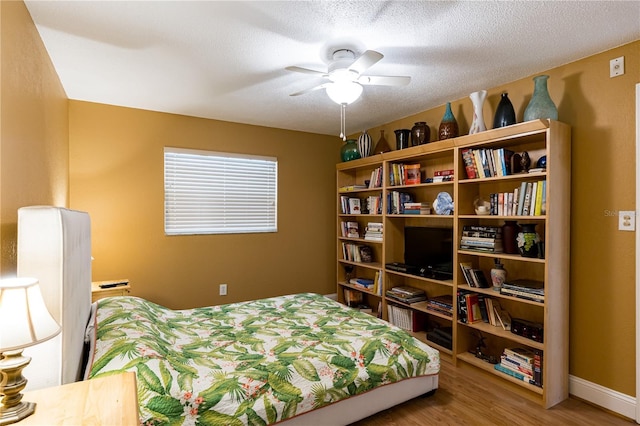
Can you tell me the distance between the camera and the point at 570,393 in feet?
8.05

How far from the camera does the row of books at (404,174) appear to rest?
11.4ft

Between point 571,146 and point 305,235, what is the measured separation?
304cm

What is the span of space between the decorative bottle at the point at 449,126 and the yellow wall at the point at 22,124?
3.02m

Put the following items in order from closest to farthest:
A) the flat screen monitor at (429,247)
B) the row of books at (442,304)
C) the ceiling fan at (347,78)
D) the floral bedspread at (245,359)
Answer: the floral bedspread at (245,359), the ceiling fan at (347,78), the row of books at (442,304), the flat screen monitor at (429,247)

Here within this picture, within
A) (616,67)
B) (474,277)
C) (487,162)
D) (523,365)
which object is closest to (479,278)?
(474,277)

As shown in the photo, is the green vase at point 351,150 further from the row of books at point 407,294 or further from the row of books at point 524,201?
the row of books at point 524,201

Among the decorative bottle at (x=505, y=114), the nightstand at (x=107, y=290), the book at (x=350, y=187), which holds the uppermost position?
the decorative bottle at (x=505, y=114)

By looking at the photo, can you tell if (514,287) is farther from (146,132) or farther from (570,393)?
(146,132)

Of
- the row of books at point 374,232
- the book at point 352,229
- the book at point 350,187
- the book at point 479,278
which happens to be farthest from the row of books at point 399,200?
the book at point 479,278

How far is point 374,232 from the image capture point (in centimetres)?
399

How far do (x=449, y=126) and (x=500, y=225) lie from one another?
1.00 metres

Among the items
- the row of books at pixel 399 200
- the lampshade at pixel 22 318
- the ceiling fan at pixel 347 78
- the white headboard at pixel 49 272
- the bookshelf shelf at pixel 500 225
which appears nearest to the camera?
the lampshade at pixel 22 318

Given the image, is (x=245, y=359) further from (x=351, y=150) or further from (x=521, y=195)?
(x=351, y=150)

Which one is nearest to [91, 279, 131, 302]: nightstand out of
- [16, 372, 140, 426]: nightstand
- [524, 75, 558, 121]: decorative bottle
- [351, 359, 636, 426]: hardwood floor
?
[16, 372, 140, 426]: nightstand
